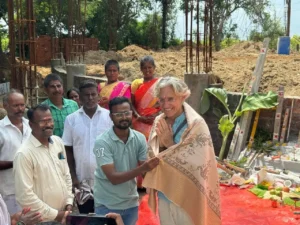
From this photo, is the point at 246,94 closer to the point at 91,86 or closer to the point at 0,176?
the point at 91,86

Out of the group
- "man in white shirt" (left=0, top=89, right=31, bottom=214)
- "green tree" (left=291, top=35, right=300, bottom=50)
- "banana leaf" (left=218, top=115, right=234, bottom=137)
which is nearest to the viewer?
"man in white shirt" (left=0, top=89, right=31, bottom=214)

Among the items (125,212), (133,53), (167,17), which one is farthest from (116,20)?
(125,212)

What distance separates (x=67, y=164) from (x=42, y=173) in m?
0.38

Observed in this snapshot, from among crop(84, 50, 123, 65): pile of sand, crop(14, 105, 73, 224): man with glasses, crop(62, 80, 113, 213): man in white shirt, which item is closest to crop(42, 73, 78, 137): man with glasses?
crop(62, 80, 113, 213): man in white shirt

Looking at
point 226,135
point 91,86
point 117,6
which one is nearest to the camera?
point 91,86

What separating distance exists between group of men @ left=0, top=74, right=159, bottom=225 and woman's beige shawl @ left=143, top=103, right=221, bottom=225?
0.40 feet

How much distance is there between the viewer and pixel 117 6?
22.8 m

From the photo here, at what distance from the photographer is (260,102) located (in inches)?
269

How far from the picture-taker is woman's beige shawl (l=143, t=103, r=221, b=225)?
2.88 m

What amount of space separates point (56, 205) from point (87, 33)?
74.1 ft

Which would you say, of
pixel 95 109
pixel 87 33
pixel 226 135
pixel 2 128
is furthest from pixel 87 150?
pixel 87 33

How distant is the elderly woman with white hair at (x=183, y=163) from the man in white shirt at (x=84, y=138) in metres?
0.82

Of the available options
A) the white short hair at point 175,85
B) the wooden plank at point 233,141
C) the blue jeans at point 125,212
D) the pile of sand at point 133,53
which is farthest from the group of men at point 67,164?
the pile of sand at point 133,53

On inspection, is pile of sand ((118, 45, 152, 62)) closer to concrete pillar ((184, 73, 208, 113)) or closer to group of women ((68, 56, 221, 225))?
concrete pillar ((184, 73, 208, 113))
